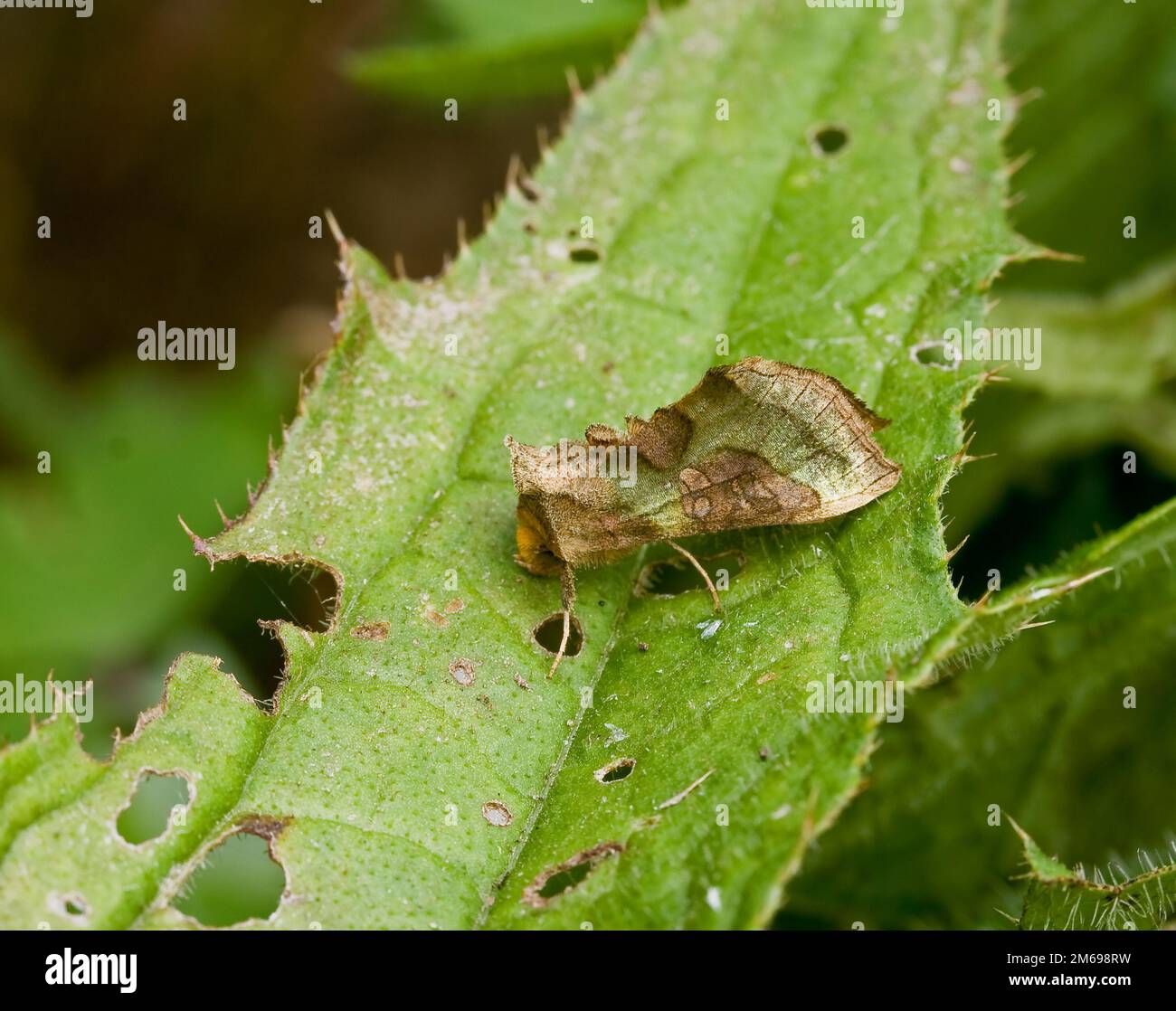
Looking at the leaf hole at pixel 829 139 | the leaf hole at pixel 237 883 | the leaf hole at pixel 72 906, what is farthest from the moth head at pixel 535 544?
the leaf hole at pixel 829 139

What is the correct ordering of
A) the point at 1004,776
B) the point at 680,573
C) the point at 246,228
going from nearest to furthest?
the point at 680,573 < the point at 1004,776 < the point at 246,228

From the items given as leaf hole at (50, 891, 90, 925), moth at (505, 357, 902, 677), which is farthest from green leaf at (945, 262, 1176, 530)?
leaf hole at (50, 891, 90, 925)

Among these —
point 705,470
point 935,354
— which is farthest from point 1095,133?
Result: point 705,470

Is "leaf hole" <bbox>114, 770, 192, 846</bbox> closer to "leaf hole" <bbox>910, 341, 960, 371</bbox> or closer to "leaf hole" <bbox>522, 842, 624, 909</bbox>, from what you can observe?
"leaf hole" <bbox>522, 842, 624, 909</bbox>

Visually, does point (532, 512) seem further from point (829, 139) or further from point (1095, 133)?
point (1095, 133)

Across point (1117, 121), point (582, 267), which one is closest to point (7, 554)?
point (582, 267)
